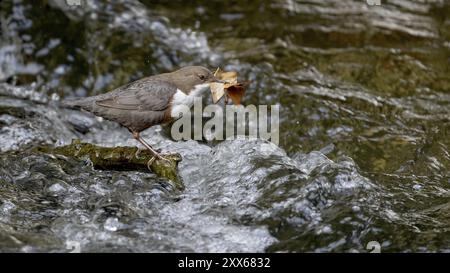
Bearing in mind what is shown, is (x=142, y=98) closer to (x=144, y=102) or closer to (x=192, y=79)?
(x=144, y=102)

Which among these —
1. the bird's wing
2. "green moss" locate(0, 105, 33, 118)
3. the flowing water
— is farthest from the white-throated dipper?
"green moss" locate(0, 105, 33, 118)

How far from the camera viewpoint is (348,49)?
6.99 meters

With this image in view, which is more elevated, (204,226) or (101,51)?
(101,51)

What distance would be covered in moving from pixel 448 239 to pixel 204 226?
1.38 meters

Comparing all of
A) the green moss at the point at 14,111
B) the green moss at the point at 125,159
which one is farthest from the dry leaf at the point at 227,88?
the green moss at the point at 14,111

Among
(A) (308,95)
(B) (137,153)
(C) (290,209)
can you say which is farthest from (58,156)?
(A) (308,95)

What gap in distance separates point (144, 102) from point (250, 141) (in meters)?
0.82

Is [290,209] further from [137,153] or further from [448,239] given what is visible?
[137,153]

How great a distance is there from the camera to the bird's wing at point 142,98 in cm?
486

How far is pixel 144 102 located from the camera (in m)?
4.86

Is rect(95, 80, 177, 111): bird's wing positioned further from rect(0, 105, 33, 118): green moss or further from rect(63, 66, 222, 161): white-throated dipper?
rect(0, 105, 33, 118): green moss

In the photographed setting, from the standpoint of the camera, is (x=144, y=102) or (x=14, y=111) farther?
(x=14, y=111)

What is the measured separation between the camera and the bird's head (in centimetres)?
500

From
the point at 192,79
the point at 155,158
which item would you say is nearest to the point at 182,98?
the point at 192,79
